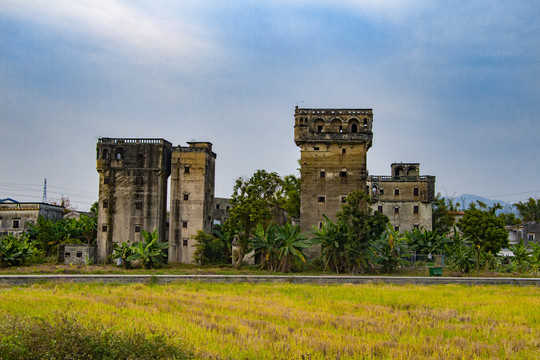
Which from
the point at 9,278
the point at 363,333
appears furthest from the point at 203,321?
the point at 9,278

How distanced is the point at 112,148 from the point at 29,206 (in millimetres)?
15305

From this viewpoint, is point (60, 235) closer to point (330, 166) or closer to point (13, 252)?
point (13, 252)

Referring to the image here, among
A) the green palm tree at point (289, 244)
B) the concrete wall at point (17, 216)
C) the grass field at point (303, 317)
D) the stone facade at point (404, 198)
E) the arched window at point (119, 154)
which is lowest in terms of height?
the grass field at point (303, 317)

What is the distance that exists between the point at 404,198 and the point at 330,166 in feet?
40.5

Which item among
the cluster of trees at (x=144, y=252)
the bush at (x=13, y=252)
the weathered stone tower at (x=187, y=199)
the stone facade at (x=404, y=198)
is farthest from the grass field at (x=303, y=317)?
the stone facade at (x=404, y=198)

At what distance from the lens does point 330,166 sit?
4888 cm

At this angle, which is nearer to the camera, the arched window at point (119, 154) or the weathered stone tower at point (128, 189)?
the weathered stone tower at point (128, 189)

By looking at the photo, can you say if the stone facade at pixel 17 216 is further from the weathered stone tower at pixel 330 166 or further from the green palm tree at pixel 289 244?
the green palm tree at pixel 289 244

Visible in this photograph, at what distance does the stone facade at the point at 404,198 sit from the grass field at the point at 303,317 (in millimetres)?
26317

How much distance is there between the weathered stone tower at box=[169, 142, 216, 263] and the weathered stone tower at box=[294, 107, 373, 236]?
328 inches

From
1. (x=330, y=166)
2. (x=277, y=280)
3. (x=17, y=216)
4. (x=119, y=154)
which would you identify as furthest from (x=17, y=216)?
(x=277, y=280)

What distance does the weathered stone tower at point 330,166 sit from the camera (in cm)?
4847

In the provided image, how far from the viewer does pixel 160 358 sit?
12867 millimetres

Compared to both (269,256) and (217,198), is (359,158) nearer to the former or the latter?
(269,256)
